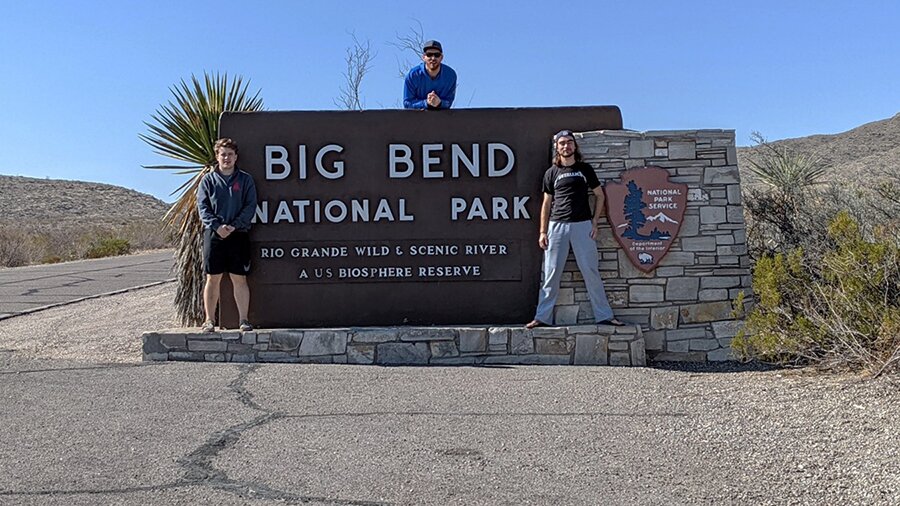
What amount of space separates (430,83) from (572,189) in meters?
2.09

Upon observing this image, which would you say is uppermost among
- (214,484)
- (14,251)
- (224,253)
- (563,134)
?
(563,134)

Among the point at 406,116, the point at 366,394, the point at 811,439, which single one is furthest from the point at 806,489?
the point at 406,116

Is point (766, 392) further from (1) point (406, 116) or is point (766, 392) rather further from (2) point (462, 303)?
(1) point (406, 116)

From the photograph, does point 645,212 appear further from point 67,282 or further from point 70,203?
point 70,203

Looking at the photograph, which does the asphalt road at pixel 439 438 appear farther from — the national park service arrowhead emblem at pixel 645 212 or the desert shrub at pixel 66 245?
the desert shrub at pixel 66 245

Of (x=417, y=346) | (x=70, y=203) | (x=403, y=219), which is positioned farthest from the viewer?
(x=70, y=203)

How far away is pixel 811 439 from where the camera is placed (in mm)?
6043

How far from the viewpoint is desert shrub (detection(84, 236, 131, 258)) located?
1340 inches

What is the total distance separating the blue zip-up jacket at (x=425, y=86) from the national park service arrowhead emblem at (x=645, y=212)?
2.06 meters

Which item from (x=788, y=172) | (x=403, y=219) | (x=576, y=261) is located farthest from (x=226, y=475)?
(x=788, y=172)

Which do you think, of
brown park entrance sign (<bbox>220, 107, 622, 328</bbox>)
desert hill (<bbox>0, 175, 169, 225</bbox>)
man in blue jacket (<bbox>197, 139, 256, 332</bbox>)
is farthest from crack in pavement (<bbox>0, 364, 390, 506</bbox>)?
desert hill (<bbox>0, 175, 169, 225</bbox>)

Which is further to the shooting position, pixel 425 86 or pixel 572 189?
pixel 425 86

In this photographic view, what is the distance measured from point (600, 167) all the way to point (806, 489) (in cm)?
506

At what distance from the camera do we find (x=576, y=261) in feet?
31.2
